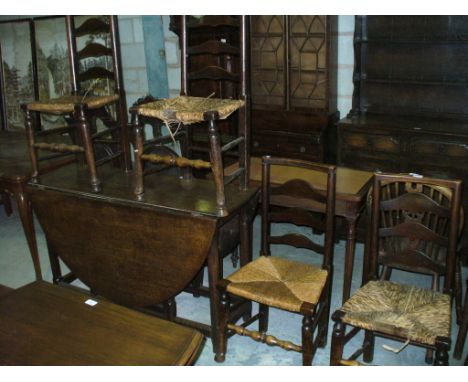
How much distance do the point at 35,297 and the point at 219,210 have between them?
2.64 ft

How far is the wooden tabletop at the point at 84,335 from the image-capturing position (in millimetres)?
1522

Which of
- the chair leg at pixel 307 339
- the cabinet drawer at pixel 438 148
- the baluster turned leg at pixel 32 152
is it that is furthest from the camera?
the cabinet drawer at pixel 438 148

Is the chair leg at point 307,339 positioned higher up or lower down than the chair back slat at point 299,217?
lower down

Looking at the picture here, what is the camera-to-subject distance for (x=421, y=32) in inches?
128

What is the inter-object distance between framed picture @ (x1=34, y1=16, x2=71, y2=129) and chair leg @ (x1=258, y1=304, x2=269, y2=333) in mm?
3085

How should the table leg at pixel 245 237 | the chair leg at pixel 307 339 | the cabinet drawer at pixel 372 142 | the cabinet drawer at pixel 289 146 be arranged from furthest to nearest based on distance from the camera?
the cabinet drawer at pixel 289 146
the cabinet drawer at pixel 372 142
the table leg at pixel 245 237
the chair leg at pixel 307 339

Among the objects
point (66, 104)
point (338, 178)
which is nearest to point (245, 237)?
point (338, 178)

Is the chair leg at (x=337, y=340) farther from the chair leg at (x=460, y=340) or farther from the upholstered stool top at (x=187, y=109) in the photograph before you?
the upholstered stool top at (x=187, y=109)

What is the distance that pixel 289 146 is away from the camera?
360 cm

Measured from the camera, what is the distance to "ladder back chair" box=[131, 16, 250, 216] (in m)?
2.02

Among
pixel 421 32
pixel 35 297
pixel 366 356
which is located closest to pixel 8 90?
pixel 35 297

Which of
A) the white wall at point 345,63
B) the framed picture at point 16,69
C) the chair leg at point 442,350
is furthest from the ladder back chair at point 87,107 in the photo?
the framed picture at point 16,69

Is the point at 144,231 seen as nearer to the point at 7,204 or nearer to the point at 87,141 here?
the point at 87,141

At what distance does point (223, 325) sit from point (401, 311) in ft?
2.55
